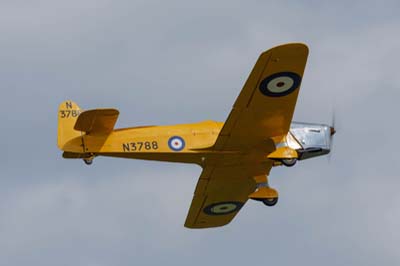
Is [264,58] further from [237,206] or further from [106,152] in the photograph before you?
[237,206]

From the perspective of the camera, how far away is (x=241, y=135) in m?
27.7

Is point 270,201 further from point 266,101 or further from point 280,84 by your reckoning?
point 280,84

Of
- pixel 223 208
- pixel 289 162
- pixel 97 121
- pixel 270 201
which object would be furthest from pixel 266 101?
pixel 223 208

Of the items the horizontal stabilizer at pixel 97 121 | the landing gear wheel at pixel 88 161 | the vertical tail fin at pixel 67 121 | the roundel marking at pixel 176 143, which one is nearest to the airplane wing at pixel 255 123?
the roundel marking at pixel 176 143

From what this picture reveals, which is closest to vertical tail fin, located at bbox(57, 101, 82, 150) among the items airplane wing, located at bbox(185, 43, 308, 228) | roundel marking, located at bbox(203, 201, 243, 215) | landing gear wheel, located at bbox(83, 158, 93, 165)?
landing gear wheel, located at bbox(83, 158, 93, 165)

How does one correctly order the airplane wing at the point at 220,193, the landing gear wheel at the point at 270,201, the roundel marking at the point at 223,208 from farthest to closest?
the roundel marking at the point at 223,208, the airplane wing at the point at 220,193, the landing gear wheel at the point at 270,201

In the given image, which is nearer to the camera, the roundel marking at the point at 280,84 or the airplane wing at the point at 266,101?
the airplane wing at the point at 266,101

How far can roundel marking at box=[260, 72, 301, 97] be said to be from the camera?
86.8 ft

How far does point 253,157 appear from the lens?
94.1ft

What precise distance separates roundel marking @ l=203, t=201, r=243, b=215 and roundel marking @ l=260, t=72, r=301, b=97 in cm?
529

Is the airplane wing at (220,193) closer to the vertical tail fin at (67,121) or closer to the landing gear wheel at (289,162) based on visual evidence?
the landing gear wheel at (289,162)

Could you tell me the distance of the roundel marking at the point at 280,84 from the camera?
26.5 metres

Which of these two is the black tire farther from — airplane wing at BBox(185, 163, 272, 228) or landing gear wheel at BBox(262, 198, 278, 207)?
landing gear wheel at BBox(262, 198, 278, 207)

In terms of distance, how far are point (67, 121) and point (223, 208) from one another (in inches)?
222
